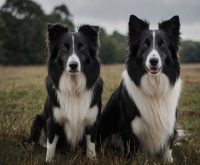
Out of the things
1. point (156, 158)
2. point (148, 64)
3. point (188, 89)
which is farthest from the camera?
point (188, 89)

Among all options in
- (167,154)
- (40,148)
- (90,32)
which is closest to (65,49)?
(90,32)

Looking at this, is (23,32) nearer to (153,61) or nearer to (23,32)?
(23,32)

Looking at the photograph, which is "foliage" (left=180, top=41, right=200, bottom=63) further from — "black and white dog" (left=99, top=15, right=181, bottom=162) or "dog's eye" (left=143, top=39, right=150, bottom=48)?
"dog's eye" (left=143, top=39, right=150, bottom=48)

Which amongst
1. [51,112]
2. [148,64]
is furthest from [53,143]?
[148,64]

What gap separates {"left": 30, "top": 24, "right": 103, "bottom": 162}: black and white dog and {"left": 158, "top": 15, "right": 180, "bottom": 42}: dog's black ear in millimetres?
993

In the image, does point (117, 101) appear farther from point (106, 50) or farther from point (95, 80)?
point (106, 50)

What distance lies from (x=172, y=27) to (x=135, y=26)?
0.53m

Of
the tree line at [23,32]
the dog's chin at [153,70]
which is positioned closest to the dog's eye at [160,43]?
the dog's chin at [153,70]

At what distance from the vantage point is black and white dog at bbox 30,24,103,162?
5230 mm

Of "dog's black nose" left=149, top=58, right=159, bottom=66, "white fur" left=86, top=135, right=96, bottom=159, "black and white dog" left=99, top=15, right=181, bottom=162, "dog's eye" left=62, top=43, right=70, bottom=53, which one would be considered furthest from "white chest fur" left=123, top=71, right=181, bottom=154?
"dog's eye" left=62, top=43, right=70, bottom=53

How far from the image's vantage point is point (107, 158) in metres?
5.06

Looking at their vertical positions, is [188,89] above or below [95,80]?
below

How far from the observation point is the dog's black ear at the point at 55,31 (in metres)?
5.26

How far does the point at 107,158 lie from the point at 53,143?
0.85 meters
